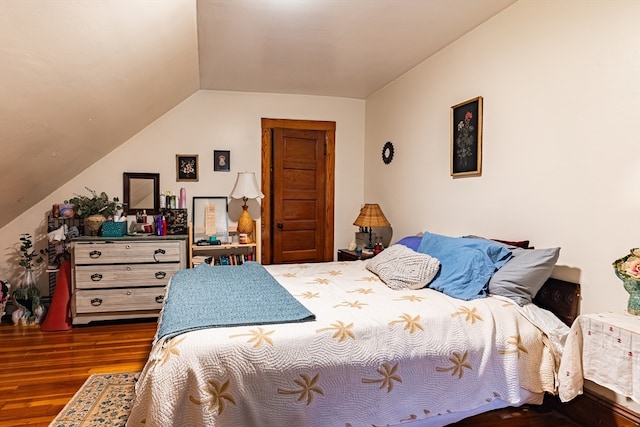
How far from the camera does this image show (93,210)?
3818 millimetres

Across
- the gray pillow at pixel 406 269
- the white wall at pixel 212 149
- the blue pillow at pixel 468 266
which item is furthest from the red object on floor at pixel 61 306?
the blue pillow at pixel 468 266

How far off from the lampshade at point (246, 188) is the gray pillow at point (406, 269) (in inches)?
74.7

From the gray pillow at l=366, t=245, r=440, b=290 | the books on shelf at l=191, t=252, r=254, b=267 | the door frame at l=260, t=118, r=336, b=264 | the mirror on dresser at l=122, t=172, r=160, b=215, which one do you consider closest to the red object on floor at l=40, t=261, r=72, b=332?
the mirror on dresser at l=122, t=172, r=160, b=215

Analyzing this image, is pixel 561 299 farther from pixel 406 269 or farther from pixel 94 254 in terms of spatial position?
pixel 94 254

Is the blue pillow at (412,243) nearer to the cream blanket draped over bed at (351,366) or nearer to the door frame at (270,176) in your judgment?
the cream blanket draped over bed at (351,366)

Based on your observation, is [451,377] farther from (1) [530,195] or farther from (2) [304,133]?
(2) [304,133]

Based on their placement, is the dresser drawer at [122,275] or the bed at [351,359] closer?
the bed at [351,359]

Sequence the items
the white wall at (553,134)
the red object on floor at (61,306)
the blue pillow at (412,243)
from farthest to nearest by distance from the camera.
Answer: the red object on floor at (61,306) → the blue pillow at (412,243) → the white wall at (553,134)

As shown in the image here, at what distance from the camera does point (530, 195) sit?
8.14ft

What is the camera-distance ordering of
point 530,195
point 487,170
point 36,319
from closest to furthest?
point 530,195 → point 487,170 → point 36,319

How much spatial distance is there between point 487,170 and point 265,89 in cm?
270

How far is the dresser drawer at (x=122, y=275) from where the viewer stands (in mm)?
3627

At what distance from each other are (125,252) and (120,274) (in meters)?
0.21

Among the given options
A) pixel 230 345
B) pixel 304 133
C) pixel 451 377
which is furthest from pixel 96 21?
pixel 304 133
